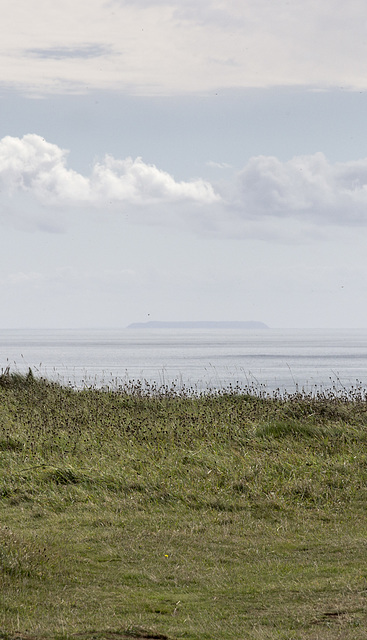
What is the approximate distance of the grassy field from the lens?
593 centimetres

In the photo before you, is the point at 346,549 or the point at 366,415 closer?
the point at 346,549

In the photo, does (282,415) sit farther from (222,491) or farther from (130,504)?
(130,504)

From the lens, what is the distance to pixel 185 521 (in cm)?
946

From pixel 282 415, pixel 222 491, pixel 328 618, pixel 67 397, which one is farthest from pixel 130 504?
pixel 67 397

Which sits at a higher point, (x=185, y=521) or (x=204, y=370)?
(x=185, y=521)

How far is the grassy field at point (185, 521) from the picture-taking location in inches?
234

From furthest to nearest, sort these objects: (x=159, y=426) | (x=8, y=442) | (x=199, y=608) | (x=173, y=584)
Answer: (x=159, y=426) → (x=8, y=442) → (x=173, y=584) → (x=199, y=608)

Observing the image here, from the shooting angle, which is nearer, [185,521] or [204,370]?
[185,521]

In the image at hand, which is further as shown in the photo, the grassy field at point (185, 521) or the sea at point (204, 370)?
the sea at point (204, 370)

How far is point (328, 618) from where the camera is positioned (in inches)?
227

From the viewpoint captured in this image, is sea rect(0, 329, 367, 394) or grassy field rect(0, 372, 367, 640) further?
sea rect(0, 329, 367, 394)

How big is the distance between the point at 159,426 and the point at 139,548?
7.04m

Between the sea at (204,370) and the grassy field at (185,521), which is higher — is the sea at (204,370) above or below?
A: below

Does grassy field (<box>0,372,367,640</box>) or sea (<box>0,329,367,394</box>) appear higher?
grassy field (<box>0,372,367,640</box>)
